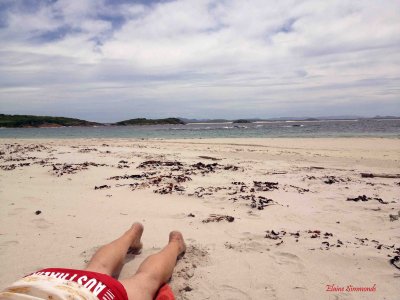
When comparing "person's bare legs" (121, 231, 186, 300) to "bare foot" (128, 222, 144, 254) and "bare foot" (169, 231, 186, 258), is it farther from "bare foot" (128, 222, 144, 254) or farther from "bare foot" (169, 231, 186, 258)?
"bare foot" (128, 222, 144, 254)

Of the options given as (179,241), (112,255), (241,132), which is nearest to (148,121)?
(241,132)

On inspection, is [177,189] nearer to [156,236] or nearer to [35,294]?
[156,236]

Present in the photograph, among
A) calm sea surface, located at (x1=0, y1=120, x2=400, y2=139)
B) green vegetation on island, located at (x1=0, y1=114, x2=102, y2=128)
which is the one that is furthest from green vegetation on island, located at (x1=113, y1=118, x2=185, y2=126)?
calm sea surface, located at (x1=0, y1=120, x2=400, y2=139)

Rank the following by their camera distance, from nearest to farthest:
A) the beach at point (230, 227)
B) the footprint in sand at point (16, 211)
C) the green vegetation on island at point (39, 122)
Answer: the beach at point (230, 227)
the footprint in sand at point (16, 211)
the green vegetation on island at point (39, 122)

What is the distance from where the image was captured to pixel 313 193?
654cm

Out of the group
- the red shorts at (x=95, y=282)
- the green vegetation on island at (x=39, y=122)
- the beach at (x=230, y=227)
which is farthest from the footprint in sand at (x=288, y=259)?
the green vegetation on island at (x=39, y=122)

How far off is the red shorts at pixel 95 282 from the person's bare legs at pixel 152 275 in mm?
269

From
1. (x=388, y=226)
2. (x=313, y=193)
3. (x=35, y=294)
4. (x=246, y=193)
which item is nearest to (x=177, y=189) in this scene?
(x=246, y=193)

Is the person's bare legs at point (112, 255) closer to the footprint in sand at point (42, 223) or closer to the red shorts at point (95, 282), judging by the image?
the red shorts at point (95, 282)

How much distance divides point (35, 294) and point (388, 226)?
4380 millimetres

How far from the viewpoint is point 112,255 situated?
3133mm

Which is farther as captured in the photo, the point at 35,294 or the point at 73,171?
the point at 73,171

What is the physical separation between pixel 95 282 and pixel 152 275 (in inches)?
29.7

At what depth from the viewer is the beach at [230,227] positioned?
10.3ft
